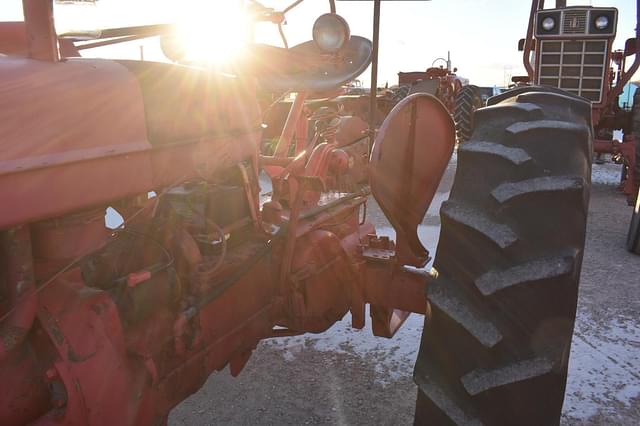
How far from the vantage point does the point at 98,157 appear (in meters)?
1.30

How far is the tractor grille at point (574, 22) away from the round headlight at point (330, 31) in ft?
19.6

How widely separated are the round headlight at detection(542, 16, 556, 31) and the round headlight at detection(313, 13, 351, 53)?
5.92 m

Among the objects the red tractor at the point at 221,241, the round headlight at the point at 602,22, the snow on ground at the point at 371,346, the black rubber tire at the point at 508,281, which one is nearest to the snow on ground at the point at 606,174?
the round headlight at the point at 602,22

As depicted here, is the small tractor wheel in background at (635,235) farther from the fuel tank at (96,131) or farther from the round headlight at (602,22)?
the fuel tank at (96,131)

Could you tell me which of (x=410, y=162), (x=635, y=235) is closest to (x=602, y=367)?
(x=410, y=162)

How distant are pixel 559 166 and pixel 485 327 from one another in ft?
1.81

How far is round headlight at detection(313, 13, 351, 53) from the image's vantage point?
8.27 feet

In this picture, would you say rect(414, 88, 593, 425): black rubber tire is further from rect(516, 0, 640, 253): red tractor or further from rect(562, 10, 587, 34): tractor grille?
rect(562, 10, 587, 34): tractor grille

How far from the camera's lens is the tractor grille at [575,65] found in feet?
24.5

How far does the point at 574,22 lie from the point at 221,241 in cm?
714

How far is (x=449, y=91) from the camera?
10.9 metres

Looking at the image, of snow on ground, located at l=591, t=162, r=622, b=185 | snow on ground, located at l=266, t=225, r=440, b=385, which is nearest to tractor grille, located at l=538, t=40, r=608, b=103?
snow on ground, located at l=591, t=162, r=622, b=185

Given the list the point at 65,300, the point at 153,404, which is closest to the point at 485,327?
the point at 153,404

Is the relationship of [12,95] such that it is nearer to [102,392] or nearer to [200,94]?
[200,94]
